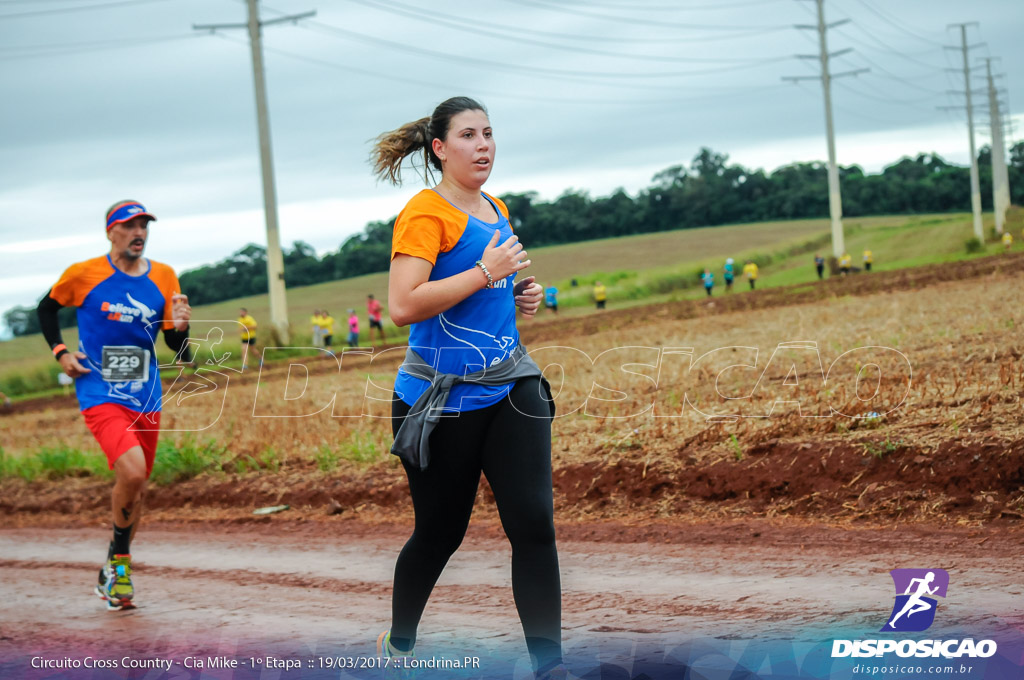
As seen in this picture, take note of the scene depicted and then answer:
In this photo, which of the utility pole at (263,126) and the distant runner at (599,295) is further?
the distant runner at (599,295)

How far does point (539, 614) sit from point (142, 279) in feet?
12.1

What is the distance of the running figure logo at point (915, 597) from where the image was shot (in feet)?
13.7

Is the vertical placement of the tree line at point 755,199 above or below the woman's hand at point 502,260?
above

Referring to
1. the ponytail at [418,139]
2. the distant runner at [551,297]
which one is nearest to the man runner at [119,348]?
the ponytail at [418,139]

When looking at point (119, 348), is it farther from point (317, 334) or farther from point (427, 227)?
point (317, 334)

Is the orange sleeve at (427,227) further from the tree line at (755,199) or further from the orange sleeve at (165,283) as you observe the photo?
the tree line at (755,199)

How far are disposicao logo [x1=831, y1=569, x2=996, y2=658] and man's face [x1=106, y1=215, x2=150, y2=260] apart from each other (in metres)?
4.43

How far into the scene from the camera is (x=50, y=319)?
20.6 ft

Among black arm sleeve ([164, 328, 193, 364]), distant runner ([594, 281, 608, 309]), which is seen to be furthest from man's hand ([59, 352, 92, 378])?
distant runner ([594, 281, 608, 309])

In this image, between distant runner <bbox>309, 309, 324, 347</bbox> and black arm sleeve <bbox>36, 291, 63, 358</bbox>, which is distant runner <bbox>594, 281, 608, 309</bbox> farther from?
black arm sleeve <bbox>36, 291, 63, 358</bbox>

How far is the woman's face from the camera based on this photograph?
12.5 ft

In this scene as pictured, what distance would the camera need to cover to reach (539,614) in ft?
12.1

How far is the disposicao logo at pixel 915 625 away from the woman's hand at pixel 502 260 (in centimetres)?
189

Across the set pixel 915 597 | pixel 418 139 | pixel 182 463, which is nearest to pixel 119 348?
pixel 418 139
